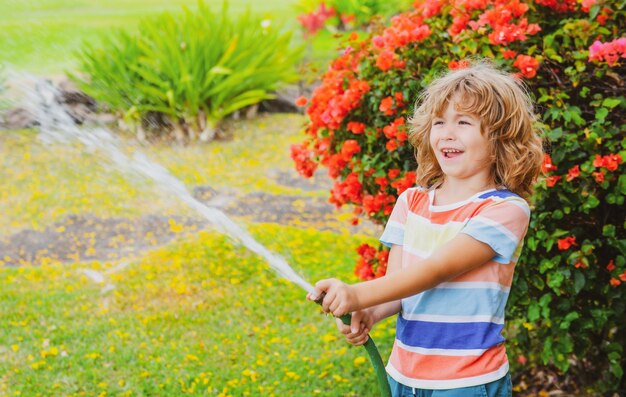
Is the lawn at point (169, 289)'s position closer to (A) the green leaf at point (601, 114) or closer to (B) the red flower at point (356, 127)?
(B) the red flower at point (356, 127)

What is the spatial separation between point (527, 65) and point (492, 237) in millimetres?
1415

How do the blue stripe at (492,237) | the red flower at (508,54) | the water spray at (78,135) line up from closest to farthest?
1. the blue stripe at (492,237)
2. the red flower at (508,54)
3. the water spray at (78,135)

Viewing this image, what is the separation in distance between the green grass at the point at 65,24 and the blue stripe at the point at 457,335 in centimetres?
830

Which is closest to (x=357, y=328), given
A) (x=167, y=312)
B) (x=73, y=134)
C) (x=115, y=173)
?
(x=167, y=312)

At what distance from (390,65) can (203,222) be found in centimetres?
368

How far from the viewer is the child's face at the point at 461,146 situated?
1797 millimetres

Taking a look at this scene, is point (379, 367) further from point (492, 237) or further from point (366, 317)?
point (492, 237)

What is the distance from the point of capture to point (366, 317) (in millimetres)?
1840

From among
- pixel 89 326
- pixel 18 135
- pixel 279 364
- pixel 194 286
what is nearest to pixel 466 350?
pixel 279 364

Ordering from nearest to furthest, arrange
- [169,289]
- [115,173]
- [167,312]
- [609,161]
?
[609,161]
[167,312]
[169,289]
[115,173]

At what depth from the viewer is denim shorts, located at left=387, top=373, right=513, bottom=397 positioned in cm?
174

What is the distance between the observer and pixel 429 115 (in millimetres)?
1924

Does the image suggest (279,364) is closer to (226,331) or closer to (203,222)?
(226,331)

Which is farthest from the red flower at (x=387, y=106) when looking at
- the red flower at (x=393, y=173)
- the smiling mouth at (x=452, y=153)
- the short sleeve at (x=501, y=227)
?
the short sleeve at (x=501, y=227)
